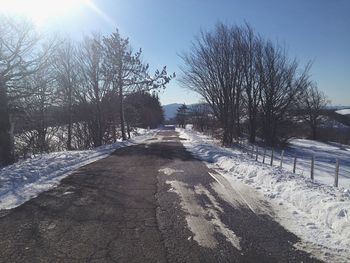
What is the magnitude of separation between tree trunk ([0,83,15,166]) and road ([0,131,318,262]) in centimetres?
916

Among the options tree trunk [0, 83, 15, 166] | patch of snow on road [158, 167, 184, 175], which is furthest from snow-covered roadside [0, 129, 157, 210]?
tree trunk [0, 83, 15, 166]

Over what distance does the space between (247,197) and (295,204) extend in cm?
129

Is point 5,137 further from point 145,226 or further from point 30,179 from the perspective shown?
point 145,226

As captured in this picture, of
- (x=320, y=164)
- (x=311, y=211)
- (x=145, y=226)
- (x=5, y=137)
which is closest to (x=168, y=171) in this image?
(x=311, y=211)

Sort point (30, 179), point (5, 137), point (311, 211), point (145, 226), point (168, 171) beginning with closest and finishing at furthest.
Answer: point (145, 226), point (311, 211), point (30, 179), point (168, 171), point (5, 137)

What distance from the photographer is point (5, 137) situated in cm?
1891

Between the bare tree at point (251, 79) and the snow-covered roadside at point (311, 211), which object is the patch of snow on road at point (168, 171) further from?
the bare tree at point (251, 79)

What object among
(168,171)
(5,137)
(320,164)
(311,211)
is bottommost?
(320,164)

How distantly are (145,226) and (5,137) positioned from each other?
14624 millimetres

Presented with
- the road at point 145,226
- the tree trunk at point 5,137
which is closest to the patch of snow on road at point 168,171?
the road at point 145,226

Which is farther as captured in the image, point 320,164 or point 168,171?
point 320,164

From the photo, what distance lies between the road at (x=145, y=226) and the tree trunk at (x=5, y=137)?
9157mm

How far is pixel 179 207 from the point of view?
8.41 metres

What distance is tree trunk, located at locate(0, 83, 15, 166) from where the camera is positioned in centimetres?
1825
